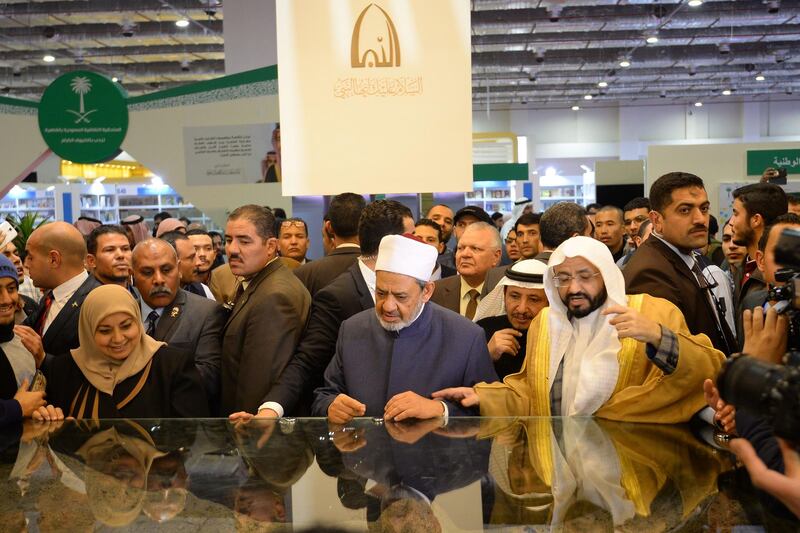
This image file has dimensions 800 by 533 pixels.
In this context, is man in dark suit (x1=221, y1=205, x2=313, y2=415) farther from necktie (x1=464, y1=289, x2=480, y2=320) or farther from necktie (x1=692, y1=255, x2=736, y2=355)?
necktie (x1=692, y1=255, x2=736, y2=355)

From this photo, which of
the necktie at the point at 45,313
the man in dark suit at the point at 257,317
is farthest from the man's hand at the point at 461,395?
the necktie at the point at 45,313

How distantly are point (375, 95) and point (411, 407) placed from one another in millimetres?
1492

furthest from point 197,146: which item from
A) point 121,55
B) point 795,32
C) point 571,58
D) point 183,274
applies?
point 795,32

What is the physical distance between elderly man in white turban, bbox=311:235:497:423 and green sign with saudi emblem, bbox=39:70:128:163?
808 cm

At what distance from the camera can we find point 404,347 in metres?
2.74

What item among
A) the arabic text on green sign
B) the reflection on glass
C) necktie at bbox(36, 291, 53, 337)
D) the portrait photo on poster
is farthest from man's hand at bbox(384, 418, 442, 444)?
the arabic text on green sign

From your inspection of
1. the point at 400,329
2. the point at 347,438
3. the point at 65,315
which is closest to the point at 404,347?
the point at 400,329

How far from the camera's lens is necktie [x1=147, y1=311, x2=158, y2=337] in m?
3.70

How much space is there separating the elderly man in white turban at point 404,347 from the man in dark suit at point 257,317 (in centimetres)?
39

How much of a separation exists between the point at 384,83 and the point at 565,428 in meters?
1.74

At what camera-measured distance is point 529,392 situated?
2666 millimetres

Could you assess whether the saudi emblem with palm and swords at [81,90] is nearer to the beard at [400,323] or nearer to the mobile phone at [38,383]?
the mobile phone at [38,383]

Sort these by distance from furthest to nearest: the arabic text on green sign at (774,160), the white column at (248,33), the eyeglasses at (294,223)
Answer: the arabic text on green sign at (774,160)
the white column at (248,33)
the eyeglasses at (294,223)

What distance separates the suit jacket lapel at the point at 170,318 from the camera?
360 cm
